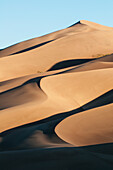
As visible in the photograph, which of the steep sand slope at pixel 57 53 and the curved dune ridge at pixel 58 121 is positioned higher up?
the curved dune ridge at pixel 58 121

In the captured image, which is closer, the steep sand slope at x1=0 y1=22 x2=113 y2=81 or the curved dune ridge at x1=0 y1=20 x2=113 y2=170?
the curved dune ridge at x1=0 y1=20 x2=113 y2=170

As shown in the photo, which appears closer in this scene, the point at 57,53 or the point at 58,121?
the point at 58,121

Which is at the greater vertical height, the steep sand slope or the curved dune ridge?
the curved dune ridge

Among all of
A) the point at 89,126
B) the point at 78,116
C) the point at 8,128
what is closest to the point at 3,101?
the point at 8,128

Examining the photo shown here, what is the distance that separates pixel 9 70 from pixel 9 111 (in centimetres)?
1636

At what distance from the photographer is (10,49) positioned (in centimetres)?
3934

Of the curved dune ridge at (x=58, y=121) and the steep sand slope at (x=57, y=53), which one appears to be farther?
the steep sand slope at (x=57, y=53)

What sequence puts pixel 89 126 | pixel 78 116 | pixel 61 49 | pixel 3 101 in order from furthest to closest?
pixel 61 49 < pixel 3 101 < pixel 78 116 < pixel 89 126

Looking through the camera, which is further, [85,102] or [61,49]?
[61,49]

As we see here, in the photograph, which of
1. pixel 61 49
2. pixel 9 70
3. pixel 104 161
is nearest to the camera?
pixel 104 161

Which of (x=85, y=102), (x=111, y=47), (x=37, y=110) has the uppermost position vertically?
(x=37, y=110)

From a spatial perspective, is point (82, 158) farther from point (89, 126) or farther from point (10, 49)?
point (10, 49)

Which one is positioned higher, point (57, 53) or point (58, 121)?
point (58, 121)

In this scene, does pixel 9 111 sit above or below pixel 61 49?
above
